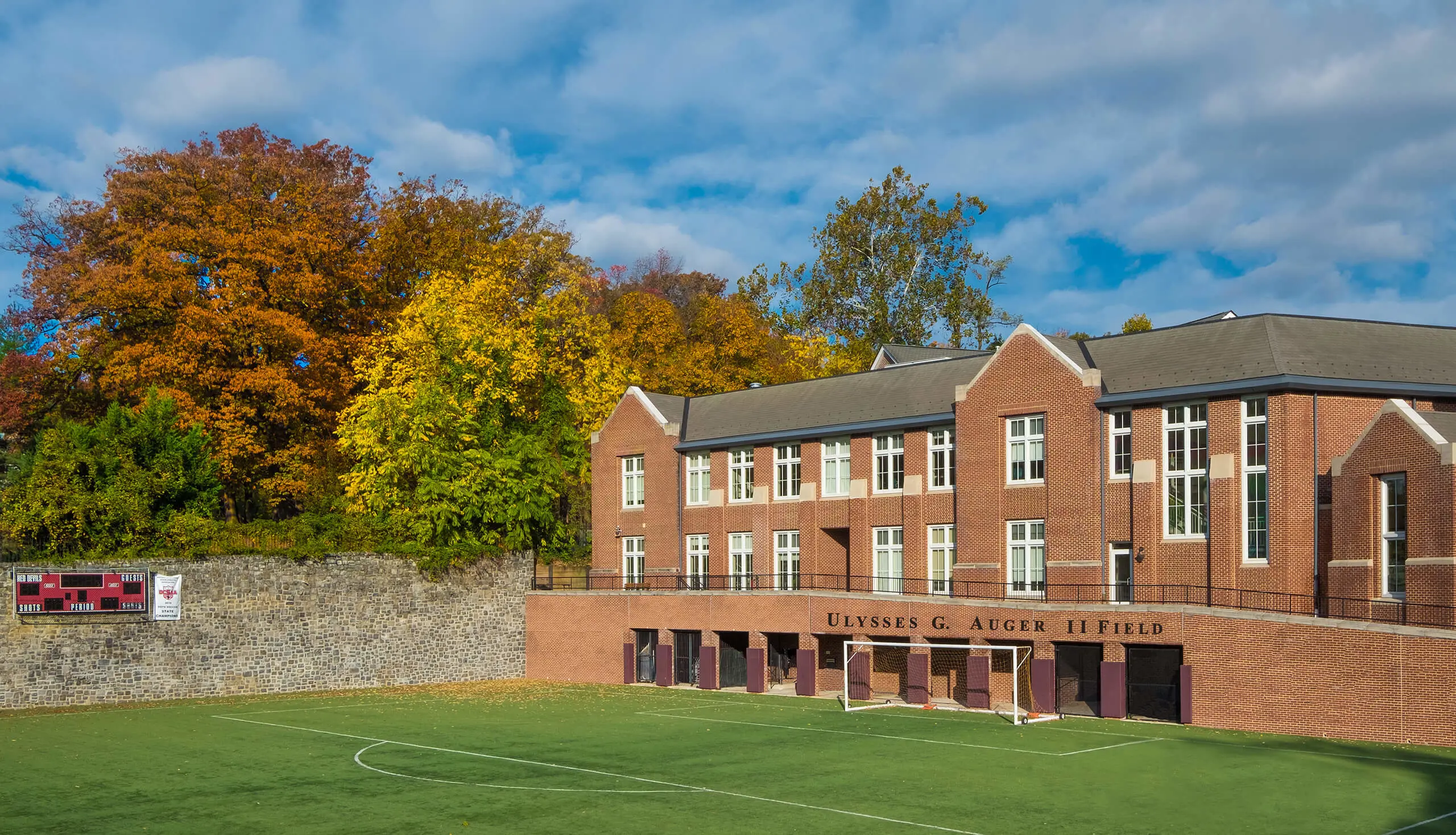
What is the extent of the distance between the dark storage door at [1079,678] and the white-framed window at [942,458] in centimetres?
851

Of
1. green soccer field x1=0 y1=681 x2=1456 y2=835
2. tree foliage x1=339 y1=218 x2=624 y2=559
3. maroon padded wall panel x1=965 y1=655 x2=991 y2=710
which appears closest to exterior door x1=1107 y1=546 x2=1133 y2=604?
maroon padded wall panel x1=965 y1=655 x2=991 y2=710

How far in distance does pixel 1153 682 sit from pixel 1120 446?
7572 millimetres

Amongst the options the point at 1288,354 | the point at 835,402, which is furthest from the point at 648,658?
the point at 1288,354

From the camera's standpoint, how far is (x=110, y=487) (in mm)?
44156

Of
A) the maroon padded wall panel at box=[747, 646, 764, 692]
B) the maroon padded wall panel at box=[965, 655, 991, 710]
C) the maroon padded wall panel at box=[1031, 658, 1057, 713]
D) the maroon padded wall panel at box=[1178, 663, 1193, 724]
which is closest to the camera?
the maroon padded wall panel at box=[1178, 663, 1193, 724]

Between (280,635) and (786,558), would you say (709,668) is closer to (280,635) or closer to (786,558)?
(786,558)

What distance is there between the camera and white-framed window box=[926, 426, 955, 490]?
44.9 meters

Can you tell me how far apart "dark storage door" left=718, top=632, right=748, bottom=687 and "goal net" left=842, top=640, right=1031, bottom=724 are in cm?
506

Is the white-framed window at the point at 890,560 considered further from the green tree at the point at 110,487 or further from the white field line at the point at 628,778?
the green tree at the point at 110,487

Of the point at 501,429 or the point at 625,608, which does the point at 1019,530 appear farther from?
the point at 501,429

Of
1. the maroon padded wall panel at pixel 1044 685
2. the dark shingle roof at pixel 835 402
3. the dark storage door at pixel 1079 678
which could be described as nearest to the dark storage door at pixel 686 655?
the dark shingle roof at pixel 835 402

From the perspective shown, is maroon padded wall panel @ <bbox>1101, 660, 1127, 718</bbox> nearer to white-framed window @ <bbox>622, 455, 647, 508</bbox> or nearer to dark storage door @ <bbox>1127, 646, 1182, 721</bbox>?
dark storage door @ <bbox>1127, 646, 1182, 721</bbox>

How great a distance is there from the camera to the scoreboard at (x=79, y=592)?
133ft

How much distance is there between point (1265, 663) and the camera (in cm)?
3253
